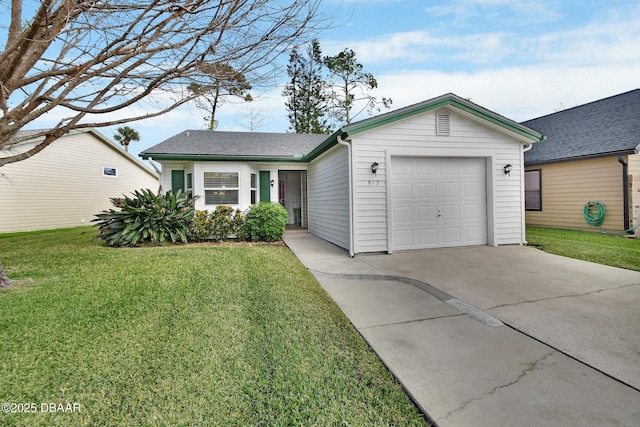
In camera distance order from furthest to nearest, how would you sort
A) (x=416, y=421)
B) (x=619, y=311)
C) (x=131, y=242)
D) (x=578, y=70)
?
(x=578, y=70) < (x=131, y=242) < (x=619, y=311) < (x=416, y=421)

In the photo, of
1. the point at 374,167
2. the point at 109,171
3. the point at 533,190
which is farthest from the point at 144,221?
the point at 533,190

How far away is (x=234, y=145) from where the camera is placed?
11125mm

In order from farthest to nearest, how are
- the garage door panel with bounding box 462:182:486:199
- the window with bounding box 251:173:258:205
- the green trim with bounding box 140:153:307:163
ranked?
the window with bounding box 251:173:258:205
the green trim with bounding box 140:153:307:163
the garage door panel with bounding box 462:182:486:199

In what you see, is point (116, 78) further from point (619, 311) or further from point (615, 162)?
point (615, 162)

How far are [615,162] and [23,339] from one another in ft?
44.1

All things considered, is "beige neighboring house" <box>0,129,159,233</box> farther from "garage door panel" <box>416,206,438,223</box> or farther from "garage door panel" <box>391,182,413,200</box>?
"garage door panel" <box>416,206,438,223</box>

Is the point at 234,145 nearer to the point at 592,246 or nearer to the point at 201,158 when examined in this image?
the point at 201,158

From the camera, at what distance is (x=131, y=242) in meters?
8.04

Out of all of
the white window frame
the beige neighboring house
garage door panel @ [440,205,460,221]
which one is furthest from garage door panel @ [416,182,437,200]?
the beige neighboring house

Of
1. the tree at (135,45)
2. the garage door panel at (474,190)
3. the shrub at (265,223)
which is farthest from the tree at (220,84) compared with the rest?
the garage door panel at (474,190)

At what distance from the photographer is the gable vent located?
6961 mm

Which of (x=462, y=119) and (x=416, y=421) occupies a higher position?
(x=462, y=119)

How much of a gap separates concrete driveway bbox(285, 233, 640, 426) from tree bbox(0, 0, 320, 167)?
12.0ft

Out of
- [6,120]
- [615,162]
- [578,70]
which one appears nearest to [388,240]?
[6,120]
